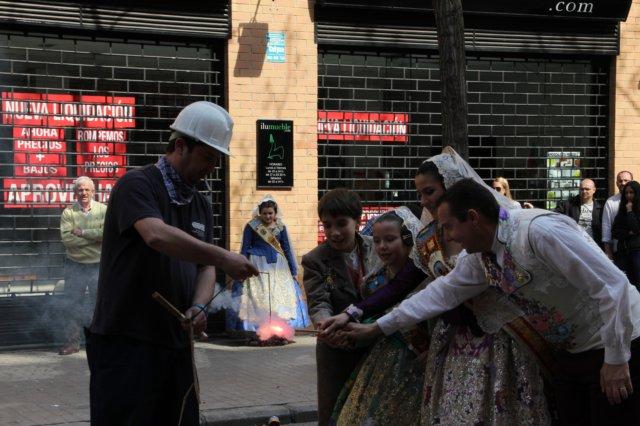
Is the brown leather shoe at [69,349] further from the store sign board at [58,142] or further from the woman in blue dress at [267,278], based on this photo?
the woman in blue dress at [267,278]

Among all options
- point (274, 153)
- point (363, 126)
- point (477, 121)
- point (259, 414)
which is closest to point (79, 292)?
point (274, 153)

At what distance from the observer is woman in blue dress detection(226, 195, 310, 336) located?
11.5 meters

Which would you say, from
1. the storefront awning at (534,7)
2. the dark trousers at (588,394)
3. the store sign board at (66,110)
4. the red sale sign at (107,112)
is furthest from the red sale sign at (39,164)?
the dark trousers at (588,394)

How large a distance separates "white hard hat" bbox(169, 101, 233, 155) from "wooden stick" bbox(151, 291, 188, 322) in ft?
2.17

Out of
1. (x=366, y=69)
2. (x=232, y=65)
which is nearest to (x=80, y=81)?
(x=232, y=65)

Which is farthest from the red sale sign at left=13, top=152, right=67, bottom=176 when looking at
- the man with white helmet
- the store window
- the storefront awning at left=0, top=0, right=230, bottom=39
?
the man with white helmet

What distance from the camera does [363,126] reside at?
41.8 ft

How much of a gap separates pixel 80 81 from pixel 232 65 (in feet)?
5.94

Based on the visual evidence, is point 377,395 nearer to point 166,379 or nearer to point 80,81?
point 166,379

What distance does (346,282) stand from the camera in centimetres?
526

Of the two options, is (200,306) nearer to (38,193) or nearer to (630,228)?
(38,193)

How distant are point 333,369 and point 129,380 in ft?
4.84

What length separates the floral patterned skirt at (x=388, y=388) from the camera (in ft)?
15.7

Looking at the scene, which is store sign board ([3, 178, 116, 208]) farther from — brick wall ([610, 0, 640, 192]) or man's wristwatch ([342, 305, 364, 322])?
brick wall ([610, 0, 640, 192])
